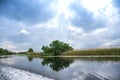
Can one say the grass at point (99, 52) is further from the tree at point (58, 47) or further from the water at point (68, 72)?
the water at point (68, 72)

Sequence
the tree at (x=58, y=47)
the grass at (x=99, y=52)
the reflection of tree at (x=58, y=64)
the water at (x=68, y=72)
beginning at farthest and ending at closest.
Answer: the tree at (x=58, y=47)
the grass at (x=99, y=52)
the reflection of tree at (x=58, y=64)
the water at (x=68, y=72)

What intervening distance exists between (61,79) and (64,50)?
57693mm

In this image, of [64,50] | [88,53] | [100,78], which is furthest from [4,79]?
[64,50]

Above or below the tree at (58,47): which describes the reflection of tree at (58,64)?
below

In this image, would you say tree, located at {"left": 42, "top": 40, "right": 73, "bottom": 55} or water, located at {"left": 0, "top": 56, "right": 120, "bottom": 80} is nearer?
water, located at {"left": 0, "top": 56, "right": 120, "bottom": 80}

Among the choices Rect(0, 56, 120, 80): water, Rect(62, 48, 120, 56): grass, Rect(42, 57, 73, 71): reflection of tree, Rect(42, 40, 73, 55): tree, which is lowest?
Rect(0, 56, 120, 80): water

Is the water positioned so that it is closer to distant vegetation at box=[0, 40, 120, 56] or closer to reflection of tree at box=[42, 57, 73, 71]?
reflection of tree at box=[42, 57, 73, 71]

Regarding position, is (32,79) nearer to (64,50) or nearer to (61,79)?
(61,79)

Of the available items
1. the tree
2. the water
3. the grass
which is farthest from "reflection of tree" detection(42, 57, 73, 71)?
the tree

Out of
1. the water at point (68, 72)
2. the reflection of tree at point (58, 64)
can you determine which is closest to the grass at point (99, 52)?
the reflection of tree at point (58, 64)

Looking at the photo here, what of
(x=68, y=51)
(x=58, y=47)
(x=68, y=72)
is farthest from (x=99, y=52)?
(x=68, y=72)

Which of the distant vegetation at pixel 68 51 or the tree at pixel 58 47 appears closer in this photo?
the distant vegetation at pixel 68 51

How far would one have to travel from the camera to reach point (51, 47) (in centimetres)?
7575

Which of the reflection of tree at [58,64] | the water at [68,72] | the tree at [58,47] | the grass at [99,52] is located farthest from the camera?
the tree at [58,47]
